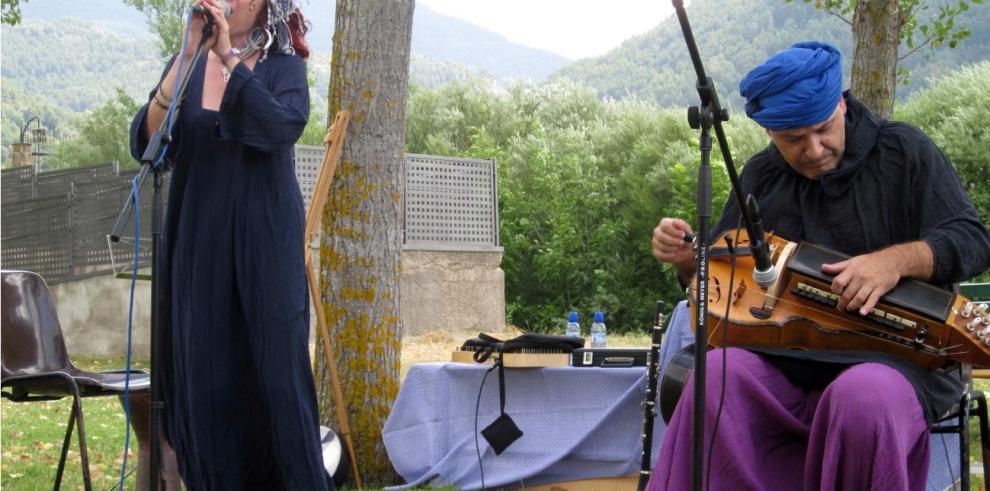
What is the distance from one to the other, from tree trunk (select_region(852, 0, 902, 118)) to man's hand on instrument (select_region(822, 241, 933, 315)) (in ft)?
13.1

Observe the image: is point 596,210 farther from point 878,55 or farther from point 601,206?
point 878,55

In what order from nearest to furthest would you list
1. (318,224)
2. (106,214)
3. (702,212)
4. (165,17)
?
(702,212) → (318,224) → (106,214) → (165,17)

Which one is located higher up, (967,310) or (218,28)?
(218,28)

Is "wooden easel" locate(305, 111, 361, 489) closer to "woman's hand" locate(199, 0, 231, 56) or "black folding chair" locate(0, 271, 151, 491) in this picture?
"black folding chair" locate(0, 271, 151, 491)

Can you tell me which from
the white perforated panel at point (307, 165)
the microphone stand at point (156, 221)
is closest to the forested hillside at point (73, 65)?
the white perforated panel at point (307, 165)

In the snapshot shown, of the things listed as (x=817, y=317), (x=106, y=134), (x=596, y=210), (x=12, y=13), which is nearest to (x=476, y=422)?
(x=817, y=317)

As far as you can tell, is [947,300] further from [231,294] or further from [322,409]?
[322,409]

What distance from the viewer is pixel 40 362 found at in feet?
16.3

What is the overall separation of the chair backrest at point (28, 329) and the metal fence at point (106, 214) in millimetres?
9525

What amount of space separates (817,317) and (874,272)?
0.22m

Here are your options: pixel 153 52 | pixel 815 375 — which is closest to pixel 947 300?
pixel 815 375

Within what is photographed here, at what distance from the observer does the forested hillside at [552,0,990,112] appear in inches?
1574

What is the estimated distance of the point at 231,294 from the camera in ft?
11.2

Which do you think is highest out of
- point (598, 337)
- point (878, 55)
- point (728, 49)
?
point (728, 49)
